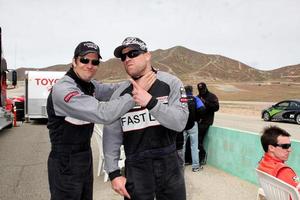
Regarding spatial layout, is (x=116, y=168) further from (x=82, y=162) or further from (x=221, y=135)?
(x=221, y=135)

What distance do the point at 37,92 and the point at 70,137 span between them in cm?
1694

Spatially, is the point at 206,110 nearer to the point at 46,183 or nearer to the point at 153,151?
the point at 46,183

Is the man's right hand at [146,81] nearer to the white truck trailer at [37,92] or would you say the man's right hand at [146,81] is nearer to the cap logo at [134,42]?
the cap logo at [134,42]

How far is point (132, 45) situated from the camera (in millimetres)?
2863

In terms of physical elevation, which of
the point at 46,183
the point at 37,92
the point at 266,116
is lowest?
the point at 266,116

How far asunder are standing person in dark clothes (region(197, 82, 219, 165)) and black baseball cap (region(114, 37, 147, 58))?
5.12 m

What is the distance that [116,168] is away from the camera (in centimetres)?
291

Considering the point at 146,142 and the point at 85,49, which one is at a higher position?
the point at 85,49

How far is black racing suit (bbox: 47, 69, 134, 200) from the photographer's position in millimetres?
2854

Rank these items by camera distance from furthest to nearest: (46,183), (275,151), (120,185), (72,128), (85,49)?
(46,183) < (275,151) < (85,49) < (72,128) < (120,185)

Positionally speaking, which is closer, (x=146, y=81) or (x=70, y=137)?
(x=146, y=81)

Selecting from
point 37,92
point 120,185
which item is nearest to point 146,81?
point 120,185

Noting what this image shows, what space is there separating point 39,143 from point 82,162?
31.5 ft

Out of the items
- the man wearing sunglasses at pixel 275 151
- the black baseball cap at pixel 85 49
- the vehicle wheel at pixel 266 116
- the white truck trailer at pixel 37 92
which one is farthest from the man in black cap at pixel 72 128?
the vehicle wheel at pixel 266 116
